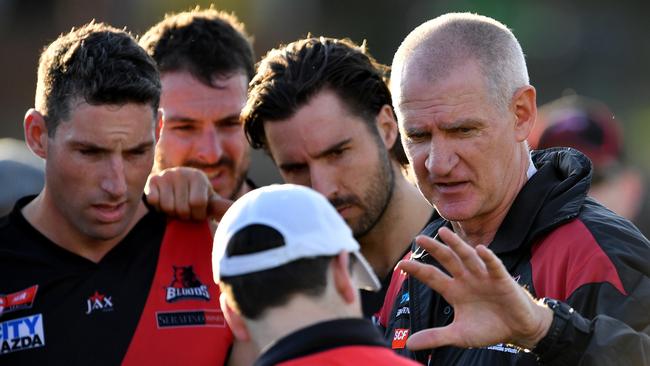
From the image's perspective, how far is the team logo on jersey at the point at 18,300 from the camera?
4.27m

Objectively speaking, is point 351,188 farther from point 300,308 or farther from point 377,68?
point 300,308

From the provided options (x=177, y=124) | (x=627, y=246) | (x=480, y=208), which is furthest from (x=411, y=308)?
(x=177, y=124)

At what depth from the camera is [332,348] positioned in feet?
8.39

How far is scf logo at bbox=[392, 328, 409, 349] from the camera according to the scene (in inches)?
157

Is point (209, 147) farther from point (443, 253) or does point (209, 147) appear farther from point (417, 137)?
point (443, 253)

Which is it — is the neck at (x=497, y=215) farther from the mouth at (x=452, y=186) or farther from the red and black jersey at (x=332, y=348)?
the red and black jersey at (x=332, y=348)

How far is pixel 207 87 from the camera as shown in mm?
5770

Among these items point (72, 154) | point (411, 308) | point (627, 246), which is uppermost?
point (72, 154)

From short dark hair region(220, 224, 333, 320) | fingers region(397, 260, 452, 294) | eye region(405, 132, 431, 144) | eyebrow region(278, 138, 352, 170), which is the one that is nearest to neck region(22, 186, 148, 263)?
eyebrow region(278, 138, 352, 170)

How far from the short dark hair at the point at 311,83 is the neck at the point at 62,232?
3.00 feet

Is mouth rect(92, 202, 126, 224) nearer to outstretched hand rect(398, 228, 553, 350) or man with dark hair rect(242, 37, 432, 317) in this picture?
man with dark hair rect(242, 37, 432, 317)

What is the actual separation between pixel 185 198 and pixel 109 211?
14.1 inches

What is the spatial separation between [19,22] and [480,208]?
Result: 53.7 feet

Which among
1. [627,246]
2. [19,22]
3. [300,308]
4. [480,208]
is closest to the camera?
[300,308]
